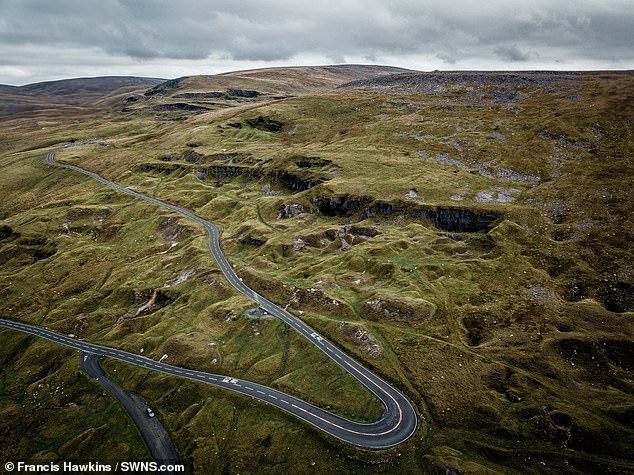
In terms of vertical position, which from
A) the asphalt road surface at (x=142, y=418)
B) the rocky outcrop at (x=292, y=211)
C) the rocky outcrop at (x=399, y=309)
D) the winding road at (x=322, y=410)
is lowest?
the asphalt road surface at (x=142, y=418)

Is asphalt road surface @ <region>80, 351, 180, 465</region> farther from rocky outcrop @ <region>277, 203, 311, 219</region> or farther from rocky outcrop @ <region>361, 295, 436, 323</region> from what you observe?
rocky outcrop @ <region>277, 203, 311, 219</region>

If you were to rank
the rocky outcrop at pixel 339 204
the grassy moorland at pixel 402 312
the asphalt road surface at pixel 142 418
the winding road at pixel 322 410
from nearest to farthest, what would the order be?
the winding road at pixel 322 410 → the grassy moorland at pixel 402 312 → the asphalt road surface at pixel 142 418 → the rocky outcrop at pixel 339 204

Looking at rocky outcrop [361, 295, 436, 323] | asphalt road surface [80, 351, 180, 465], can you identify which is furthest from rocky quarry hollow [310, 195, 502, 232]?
asphalt road surface [80, 351, 180, 465]

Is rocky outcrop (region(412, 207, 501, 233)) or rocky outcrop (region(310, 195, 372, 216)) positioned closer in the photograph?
rocky outcrop (region(412, 207, 501, 233))

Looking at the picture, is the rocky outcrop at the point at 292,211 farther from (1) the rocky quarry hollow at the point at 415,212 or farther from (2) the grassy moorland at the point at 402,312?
(1) the rocky quarry hollow at the point at 415,212

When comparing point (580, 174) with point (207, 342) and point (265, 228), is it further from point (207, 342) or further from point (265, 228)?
point (207, 342)

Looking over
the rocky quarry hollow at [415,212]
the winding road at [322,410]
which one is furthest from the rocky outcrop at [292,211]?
the winding road at [322,410]

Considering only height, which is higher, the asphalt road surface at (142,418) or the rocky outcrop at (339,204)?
the rocky outcrop at (339,204)

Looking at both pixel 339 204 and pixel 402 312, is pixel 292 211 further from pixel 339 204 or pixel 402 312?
pixel 402 312

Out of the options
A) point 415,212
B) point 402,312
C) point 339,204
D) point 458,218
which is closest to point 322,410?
point 402,312
